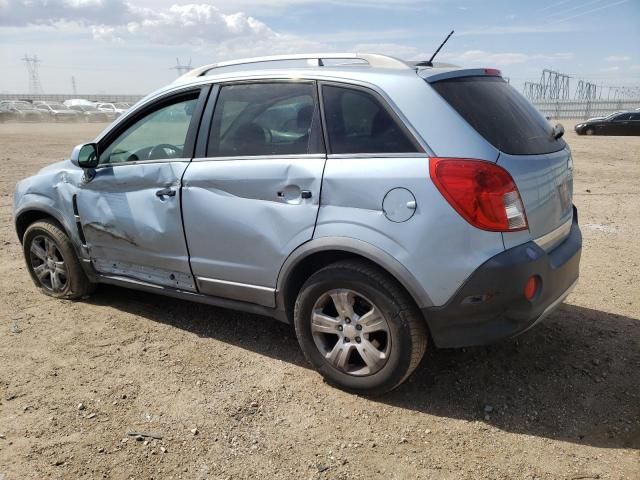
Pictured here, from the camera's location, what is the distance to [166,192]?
3711mm

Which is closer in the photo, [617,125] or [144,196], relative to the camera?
[144,196]

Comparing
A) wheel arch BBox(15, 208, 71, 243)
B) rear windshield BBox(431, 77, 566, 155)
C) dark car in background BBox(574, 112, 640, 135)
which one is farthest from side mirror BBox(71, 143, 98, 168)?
dark car in background BBox(574, 112, 640, 135)

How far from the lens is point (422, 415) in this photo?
3049mm

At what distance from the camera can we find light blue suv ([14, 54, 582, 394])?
275 centimetres

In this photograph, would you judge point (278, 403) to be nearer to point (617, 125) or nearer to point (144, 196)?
point (144, 196)

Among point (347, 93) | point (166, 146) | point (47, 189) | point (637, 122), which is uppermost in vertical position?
point (347, 93)

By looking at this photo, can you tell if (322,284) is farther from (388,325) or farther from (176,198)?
(176,198)

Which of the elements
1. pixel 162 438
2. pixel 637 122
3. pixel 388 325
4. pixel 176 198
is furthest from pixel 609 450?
pixel 637 122

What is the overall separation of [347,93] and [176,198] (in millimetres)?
1348

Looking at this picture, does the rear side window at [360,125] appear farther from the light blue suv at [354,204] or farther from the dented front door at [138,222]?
the dented front door at [138,222]

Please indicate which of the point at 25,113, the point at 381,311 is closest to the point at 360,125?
the point at 381,311

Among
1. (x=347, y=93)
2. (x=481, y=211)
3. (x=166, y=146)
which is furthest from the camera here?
(x=166, y=146)

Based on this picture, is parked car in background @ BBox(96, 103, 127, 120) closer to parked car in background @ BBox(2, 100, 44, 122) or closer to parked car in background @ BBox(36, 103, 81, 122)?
parked car in background @ BBox(36, 103, 81, 122)

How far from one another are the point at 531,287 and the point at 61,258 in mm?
3742
